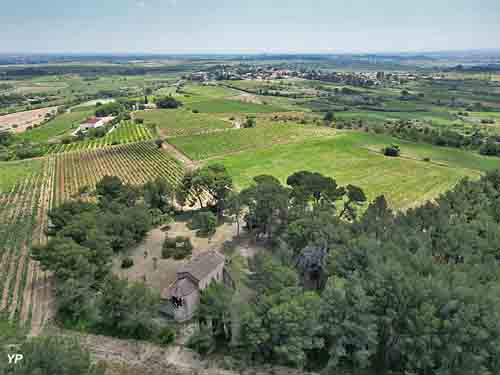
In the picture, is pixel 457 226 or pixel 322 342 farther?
pixel 457 226

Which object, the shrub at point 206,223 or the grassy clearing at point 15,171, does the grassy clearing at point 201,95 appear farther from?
the shrub at point 206,223

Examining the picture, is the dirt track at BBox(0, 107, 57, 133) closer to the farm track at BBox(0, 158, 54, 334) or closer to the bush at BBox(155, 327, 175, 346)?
the farm track at BBox(0, 158, 54, 334)

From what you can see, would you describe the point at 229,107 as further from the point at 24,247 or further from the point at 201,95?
the point at 24,247

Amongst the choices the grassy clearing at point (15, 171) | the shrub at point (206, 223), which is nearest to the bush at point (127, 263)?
the shrub at point (206, 223)

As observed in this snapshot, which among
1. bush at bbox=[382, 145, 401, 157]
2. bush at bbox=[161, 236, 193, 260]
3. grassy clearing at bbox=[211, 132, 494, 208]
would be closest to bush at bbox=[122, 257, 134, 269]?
bush at bbox=[161, 236, 193, 260]

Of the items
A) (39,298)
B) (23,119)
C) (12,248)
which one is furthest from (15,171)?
(23,119)

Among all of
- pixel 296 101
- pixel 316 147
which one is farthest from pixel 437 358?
pixel 296 101

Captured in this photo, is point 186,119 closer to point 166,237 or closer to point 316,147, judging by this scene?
point 316,147
